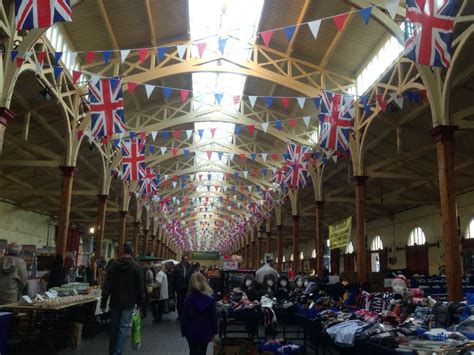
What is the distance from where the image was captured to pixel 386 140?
2030cm

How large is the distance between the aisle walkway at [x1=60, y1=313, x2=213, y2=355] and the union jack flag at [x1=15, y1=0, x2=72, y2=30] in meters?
6.09

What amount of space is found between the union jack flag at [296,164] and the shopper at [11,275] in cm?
1244

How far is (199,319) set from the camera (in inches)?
230

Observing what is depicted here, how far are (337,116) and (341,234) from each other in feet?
25.7

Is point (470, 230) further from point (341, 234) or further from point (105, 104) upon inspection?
point (105, 104)

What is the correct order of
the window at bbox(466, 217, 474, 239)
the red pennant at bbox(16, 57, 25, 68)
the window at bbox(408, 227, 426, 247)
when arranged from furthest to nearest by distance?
the window at bbox(408, 227, 426, 247)
the window at bbox(466, 217, 474, 239)
the red pennant at bbox(16, 57, 25, 68)

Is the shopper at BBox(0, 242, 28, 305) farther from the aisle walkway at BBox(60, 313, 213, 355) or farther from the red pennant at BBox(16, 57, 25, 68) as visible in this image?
the red pennant at BBox(16, 57, 25, 68)

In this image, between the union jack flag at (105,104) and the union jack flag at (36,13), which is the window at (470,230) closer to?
the union jack flag at (105,104)

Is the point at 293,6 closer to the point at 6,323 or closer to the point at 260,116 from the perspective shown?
the point at 260,116

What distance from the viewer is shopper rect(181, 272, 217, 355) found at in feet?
19.0

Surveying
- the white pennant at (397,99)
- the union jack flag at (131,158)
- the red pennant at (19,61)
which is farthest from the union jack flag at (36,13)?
the union jack flag at (131,158)

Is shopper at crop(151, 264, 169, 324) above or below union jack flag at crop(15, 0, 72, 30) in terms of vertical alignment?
below

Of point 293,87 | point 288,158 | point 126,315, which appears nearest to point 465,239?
point 288,158

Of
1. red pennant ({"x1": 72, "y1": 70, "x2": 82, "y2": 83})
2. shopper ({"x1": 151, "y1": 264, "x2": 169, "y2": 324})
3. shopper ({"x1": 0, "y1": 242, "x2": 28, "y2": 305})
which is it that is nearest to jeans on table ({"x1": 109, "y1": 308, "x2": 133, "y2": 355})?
shopper ({"x1": 0, "y1": 242, "x2": 28, "y2": 305})
